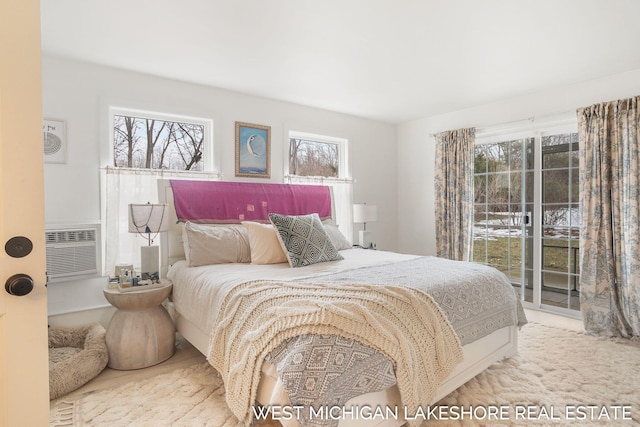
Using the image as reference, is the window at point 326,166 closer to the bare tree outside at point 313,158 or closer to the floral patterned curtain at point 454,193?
the bare tree outside at point 313,158

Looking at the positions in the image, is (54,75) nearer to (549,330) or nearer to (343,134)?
(343,134)

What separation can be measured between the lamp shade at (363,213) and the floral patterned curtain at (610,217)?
217cm

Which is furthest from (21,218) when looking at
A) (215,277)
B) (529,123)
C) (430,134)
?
(430,134)

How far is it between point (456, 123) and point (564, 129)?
1243mm

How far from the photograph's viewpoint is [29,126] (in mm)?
979

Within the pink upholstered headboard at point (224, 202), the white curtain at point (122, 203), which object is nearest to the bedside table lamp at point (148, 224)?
the pink upholstered headboard at point (224, 202)

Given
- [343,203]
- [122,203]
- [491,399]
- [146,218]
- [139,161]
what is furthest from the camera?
[343,203]

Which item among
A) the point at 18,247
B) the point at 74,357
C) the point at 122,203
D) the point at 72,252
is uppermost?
the point at 122,203

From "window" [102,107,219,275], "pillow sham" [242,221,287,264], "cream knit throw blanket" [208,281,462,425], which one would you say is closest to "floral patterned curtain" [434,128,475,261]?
"pillow sham" [242,221,287,264]

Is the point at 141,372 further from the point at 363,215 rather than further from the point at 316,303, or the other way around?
the point at 363,215

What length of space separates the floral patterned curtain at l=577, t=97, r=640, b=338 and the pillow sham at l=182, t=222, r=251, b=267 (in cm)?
327

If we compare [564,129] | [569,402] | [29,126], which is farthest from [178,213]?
[564,129]

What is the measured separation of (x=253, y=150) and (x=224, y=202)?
2.58ft

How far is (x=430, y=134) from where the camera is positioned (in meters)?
4.87
